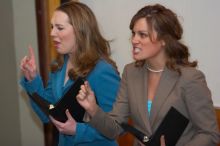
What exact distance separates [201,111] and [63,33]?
0.79 m

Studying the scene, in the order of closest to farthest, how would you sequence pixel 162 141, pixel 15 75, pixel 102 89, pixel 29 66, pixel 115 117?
pixel 162 141, pixel 115 117, pixel 102 89, pixel 29 66, pixel 15 75

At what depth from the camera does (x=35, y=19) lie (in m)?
2.68

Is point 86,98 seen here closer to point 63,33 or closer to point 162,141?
point 162,141

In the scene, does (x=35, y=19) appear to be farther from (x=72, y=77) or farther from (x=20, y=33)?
(x=72, y=77)

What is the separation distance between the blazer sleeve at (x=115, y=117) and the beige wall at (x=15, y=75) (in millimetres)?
1335

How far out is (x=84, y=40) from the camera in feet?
5.87

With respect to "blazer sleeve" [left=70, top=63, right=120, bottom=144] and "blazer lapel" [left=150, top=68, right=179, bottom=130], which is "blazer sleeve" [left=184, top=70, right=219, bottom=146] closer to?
"blazer lapel" [left=150, top=68, right=179, bottom=130]

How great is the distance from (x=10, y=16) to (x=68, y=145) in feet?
4.60

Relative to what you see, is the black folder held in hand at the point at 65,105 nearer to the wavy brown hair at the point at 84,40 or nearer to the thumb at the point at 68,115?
the thumb at the point at 68,115

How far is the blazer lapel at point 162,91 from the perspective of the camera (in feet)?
4.79

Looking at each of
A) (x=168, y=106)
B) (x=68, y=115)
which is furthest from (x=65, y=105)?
(x=168, y=106)

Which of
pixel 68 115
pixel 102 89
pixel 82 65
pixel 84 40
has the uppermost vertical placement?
pixel 84 40

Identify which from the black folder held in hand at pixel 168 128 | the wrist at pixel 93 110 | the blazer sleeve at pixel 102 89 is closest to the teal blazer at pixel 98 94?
the blazer sleeve at pixel 102 89

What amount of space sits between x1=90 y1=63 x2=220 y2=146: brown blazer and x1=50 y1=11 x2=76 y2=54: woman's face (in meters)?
0.37
